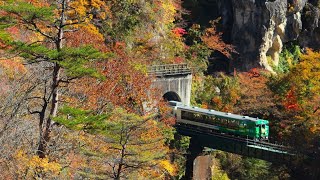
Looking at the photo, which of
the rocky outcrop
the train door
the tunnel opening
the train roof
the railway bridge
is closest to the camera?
the railway bridge

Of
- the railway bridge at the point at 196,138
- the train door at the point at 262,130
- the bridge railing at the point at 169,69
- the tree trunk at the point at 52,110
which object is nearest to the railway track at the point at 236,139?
the railway bridge at the point at 196,138

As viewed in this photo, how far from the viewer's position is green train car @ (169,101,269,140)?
84.2 ft

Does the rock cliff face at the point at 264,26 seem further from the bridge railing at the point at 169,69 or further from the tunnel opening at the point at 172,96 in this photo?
the tunnel opening at the point at 172,96

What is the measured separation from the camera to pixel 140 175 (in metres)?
17.8

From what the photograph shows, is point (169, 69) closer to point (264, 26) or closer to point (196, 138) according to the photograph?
point (196, 138)

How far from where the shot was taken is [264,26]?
36.3 metres

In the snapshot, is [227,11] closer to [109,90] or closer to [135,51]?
[135,51]

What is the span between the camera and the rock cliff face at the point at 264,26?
36438 mm

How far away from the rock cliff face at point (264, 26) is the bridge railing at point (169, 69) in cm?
810

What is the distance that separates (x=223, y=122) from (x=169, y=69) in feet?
17.1

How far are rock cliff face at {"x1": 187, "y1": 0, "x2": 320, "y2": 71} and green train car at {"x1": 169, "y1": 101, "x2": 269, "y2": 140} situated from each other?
1096cm

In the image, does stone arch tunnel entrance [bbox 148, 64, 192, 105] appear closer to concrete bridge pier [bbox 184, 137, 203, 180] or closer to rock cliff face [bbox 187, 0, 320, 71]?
concrete bridge pier [bbox 184, 137, 203, 180]

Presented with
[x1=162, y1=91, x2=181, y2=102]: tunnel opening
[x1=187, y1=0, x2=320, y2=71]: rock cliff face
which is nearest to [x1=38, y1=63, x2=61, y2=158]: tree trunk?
[x1=162, y1=91, x2=181, y2=102]: tunnel opening

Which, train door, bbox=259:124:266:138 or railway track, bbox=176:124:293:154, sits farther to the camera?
train door, bbox=259:124:266:138
